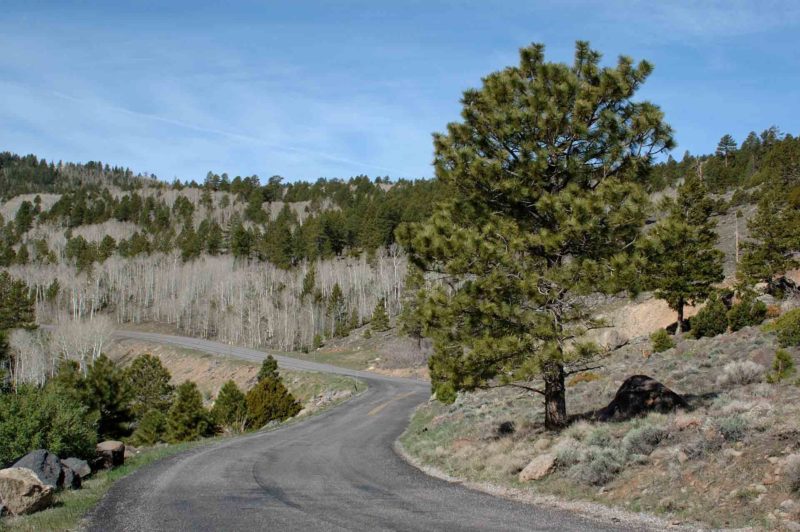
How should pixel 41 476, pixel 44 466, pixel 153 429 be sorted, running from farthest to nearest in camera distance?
pixel 153 429
pixel 44 466
pixel 41 476

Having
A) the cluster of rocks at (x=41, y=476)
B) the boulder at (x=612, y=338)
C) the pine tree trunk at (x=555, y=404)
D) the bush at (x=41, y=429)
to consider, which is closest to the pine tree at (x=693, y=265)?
the boulder at (x=612, y=338)

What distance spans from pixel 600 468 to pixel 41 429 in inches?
599

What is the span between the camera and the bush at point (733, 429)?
9992mm

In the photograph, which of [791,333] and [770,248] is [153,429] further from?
[770,248]

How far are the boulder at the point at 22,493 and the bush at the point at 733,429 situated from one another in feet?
38.8

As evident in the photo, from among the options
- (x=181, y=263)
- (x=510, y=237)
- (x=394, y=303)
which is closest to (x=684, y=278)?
(x=510, y=237)

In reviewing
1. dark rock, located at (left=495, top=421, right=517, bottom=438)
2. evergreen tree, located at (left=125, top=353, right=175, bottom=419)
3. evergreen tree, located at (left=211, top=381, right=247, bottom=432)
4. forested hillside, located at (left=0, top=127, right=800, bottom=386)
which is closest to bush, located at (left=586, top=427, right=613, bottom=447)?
dark rock, located at (left=495, top=421, right=517, bottom=438)

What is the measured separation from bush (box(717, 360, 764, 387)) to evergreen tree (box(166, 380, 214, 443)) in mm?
26384

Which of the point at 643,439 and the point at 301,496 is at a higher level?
the point at 643,439

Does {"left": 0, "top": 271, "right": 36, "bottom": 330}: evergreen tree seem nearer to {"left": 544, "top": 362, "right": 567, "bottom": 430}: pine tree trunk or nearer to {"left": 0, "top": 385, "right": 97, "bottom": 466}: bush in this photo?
{"left": 0, "top": 385, "right": 97, "bottom": 466}: bush

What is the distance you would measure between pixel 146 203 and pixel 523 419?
173m

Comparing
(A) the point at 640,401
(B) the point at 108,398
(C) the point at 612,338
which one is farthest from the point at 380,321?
(A) the point at 640,401

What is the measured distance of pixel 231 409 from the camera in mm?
32750

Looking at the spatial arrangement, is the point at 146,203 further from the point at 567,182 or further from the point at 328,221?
the point at 567,182
